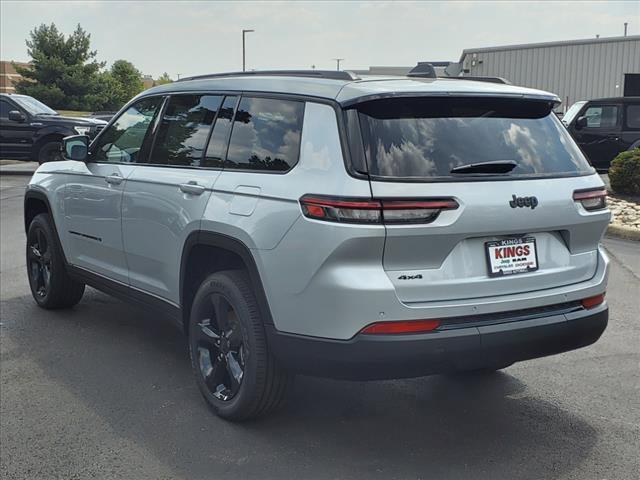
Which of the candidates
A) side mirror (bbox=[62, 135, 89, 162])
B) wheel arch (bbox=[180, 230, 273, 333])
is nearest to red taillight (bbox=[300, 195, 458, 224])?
wheel arch (bbox=[180, 230, 273, 333])

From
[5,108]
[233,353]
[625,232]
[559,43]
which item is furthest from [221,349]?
→ [559,43]

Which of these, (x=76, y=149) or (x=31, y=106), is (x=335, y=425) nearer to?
(x=76, y=149)

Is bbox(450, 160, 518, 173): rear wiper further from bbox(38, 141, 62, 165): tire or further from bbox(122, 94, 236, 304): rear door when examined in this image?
bbox(38, 141, 62, 165): tire

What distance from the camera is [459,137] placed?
3637 millimetres

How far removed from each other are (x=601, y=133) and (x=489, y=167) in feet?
50.4

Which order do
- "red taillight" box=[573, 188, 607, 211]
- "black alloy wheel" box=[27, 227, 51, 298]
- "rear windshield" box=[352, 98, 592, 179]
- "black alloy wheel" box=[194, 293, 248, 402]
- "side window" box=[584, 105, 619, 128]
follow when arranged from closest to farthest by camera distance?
"rear windshield" box=[352, 98, 592, 179], "red taillight" box=[573, 188, 607, 211], "black alloy wheel" box=[194, 293, 248, 402], "black alloy wheel" box=[27, 227, 51, 298], "side window" box=[584, 105, 619, 128]

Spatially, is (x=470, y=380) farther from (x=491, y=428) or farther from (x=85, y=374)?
(x=85, y=374)

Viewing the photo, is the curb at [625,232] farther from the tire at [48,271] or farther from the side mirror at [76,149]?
the side mirror at [76,149]

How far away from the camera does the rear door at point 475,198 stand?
3373 mm

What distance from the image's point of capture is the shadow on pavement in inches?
142

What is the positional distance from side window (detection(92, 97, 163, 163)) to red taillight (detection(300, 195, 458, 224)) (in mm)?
2027

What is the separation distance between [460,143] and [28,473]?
2.54 metres

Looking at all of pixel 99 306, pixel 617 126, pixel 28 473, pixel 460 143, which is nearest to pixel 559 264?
pixel 460 143

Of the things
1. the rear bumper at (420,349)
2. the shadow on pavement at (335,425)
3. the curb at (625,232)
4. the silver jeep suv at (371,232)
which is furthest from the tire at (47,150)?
the rear bumper at (420,349)
